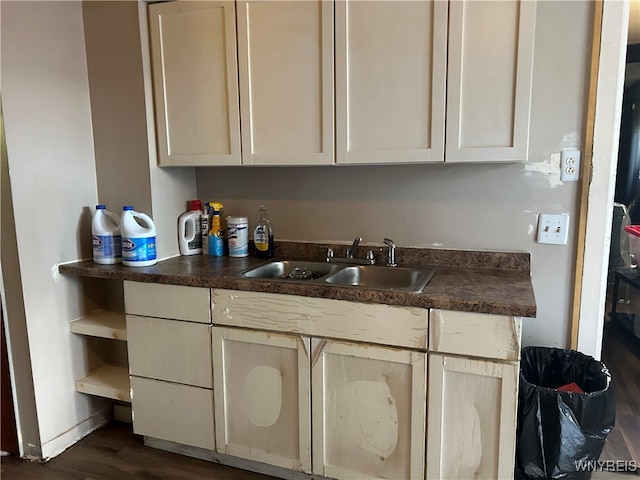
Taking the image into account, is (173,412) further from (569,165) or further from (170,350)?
(569,165)

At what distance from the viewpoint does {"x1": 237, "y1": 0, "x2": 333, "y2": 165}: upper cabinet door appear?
181 cm

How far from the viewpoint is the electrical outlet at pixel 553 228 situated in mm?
1858

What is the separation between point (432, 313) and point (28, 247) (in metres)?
1.63

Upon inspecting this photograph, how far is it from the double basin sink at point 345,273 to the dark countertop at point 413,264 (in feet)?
0.20

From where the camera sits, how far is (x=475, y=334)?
1.49 meters

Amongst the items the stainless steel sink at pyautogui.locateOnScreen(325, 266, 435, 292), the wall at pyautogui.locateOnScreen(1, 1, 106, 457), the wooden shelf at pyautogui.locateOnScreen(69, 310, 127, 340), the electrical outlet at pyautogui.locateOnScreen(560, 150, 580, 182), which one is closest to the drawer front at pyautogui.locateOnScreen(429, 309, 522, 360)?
the stainless steel sink at pyautogui.locateOnScreen(325, 266, 435, 292)

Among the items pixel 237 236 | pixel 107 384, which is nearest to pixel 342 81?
pixel 237 236

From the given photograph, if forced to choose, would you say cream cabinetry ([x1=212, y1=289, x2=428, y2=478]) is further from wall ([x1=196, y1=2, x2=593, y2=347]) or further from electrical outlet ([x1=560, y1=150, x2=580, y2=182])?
electrical outlet ([x1=560, y1=150, x2=580, y2=182])

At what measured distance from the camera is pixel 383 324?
1592 millimetres

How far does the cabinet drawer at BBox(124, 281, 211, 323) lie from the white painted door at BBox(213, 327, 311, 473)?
0.35ft

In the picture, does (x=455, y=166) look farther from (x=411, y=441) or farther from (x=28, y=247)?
(x=28, y=247)

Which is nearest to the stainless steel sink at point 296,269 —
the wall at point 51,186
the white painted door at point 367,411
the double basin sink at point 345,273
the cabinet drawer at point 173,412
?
the double basin sink at point 345,273

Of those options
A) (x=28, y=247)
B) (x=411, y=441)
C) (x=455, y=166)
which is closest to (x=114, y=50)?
(x=28, y=247)

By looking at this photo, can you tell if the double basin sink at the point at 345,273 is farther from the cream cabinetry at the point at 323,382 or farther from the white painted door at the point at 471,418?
the white painted door at the point at 471,418
